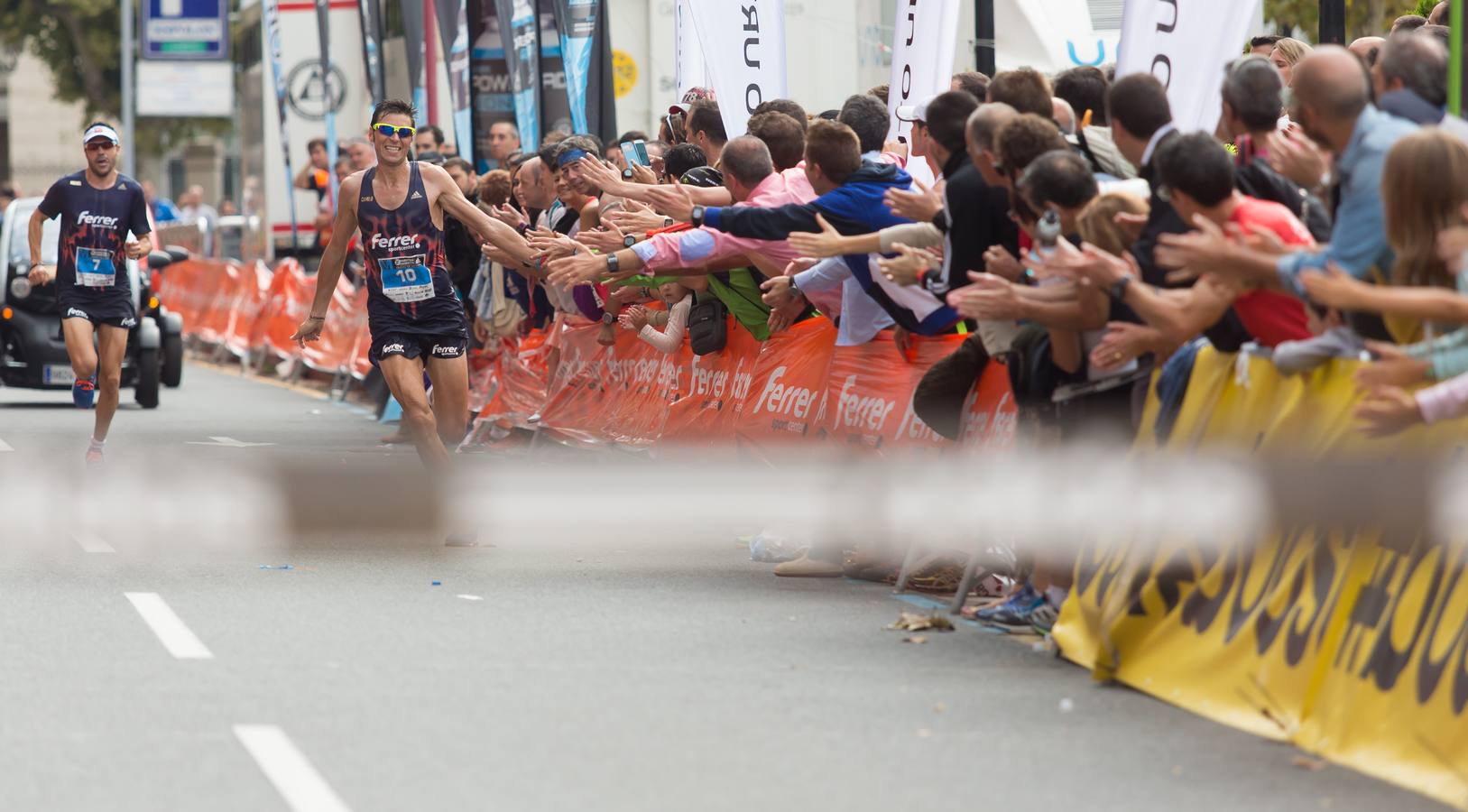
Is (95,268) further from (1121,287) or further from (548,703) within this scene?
(1121,287)

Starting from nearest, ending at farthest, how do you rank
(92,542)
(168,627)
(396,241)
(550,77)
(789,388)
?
(168,627)
(789,388)
(92,542)
(396,241)
(550,77)

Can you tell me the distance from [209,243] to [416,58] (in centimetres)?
1407

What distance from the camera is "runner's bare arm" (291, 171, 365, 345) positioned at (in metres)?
12.4

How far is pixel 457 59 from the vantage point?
24.1 m

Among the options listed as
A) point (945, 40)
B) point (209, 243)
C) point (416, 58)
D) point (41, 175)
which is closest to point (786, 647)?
point (945, 40)

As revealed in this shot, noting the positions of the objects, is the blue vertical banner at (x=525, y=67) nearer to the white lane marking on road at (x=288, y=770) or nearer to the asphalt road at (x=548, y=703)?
the asphalt road at (x=548, y=703)

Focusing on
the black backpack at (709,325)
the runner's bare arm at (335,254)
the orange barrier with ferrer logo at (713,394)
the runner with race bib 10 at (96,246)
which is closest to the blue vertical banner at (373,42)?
the runner with race bib 10 at (96,246)

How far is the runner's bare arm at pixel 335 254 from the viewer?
40.5 feet

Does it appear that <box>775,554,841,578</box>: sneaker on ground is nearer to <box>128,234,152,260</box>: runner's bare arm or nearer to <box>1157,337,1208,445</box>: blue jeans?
<box>1157,337,1208,445</box>: blue jeans

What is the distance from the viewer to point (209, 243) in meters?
41.2

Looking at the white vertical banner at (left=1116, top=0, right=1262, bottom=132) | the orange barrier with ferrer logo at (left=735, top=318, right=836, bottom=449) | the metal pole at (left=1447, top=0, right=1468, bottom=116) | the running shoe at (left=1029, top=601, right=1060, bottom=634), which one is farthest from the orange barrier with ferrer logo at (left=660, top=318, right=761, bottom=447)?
the metal pole at (left=1447, top=0, right=1468, bottom=116)

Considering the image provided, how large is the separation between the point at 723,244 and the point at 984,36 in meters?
5.65

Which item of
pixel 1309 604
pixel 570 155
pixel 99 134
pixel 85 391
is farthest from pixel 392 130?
pixel 1309 604

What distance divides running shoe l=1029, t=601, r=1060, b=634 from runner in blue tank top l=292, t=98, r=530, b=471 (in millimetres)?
3981
